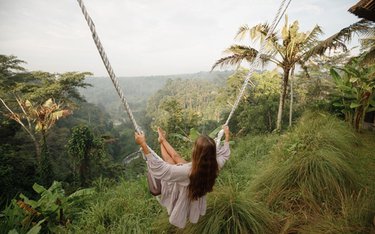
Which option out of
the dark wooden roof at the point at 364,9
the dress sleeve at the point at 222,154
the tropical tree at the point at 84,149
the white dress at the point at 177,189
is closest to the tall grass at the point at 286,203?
the white dress at the point at 177,189

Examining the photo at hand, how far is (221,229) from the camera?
7.68 feet

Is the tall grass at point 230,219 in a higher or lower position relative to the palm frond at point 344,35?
lower

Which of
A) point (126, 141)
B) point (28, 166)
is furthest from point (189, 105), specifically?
point (28, 166)

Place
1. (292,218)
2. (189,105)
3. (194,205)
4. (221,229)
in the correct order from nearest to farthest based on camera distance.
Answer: (194,205)
(221,229)
(292,218)
(189,105)

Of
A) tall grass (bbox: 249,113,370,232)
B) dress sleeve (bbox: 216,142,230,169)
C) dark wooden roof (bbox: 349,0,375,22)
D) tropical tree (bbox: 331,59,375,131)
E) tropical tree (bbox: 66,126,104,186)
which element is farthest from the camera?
tropical tree (bbox: 66,126,104,186)

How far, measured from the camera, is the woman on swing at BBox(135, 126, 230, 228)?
1903 millimetres

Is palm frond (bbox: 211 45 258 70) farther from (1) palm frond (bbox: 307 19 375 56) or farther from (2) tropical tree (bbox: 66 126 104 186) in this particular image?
(2) tropical tree (bbox: 66 126 104 186)

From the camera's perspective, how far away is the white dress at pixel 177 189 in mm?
1901

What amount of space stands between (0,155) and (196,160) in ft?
38.3

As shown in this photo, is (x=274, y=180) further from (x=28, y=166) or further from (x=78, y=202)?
(x=28, y=166)

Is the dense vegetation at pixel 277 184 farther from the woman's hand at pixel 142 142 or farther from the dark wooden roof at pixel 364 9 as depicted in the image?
the dark wooden roof at pixel 364 9

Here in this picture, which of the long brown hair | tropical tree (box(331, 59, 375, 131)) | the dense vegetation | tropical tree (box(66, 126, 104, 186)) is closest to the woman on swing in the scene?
the long brown hair

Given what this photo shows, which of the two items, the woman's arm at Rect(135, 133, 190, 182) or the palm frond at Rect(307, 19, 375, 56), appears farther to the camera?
the palm frond at Rect(307, 19, 375, 56)

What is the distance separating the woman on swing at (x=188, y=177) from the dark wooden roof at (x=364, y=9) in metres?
2.70
